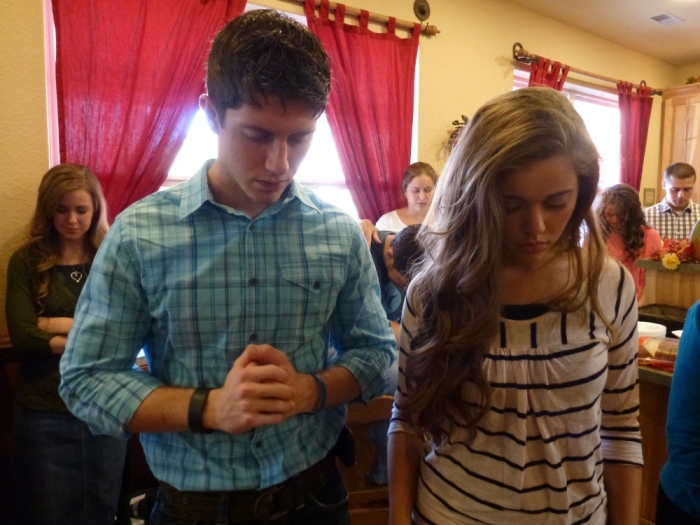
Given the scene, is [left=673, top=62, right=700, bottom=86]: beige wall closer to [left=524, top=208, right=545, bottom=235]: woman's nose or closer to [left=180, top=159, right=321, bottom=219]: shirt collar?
[left=524, top=208, right=545, bottom=235]: woman's nose

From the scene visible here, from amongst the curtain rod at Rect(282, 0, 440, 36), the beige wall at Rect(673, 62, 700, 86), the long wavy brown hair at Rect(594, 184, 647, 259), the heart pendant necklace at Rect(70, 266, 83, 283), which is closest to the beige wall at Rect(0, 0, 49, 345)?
the heart pendant necklace at Rect(70, 266, 83, 283)

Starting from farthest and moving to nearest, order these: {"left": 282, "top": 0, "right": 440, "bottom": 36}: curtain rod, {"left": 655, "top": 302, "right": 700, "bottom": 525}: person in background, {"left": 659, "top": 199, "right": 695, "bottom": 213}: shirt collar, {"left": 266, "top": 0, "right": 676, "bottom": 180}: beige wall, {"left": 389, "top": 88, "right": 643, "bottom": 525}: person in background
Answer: {"left": 659, "top": 199, "right": 695, "bottom": 213}: shirt collar
{"left": 266, "top": 0, "right": 676, "bottom": 180}: beige wall
{"left": 282, "top": 0, "right": 440, "bottom": 36}: curtain rod
{"left": 655, "top": 302, "right": 700, "bottom": 525}: person in background
{"left": 389, "top": 88, "right": 643, "bottom": 525}: person in background

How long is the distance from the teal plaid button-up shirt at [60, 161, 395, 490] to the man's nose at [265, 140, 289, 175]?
0.35ft

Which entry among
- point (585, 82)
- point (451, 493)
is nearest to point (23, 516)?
point (451, 493)

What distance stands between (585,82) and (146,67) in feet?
13.0

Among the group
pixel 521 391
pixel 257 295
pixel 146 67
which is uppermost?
pixel 146 67

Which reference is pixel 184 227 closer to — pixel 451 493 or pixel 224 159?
pixel 224 159

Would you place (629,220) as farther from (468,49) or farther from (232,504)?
(232,504)

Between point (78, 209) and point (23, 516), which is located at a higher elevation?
point (78, 209)

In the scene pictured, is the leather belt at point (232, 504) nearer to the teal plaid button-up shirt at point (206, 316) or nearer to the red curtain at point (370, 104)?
the teal plaid button-up shirt at point (206, 316)

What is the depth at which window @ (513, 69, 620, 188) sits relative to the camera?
Result: 4.66 metres

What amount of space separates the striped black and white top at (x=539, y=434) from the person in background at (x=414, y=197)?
197 centimetres

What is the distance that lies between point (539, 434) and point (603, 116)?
5167mm

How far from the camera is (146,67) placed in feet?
7.47
